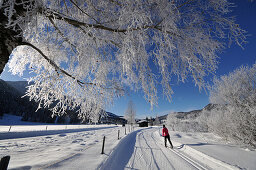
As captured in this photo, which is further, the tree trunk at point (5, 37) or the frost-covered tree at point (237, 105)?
the frost-covered tree at point (237, 105)

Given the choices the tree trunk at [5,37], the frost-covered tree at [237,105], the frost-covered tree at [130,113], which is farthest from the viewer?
the frost-covered tree at [130,113]

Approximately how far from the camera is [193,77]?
8.28 ft

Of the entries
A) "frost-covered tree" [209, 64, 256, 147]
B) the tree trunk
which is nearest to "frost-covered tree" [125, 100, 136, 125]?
"frost-covered tree" [209, 64, 256, 147]

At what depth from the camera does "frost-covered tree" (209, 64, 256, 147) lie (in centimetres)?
749

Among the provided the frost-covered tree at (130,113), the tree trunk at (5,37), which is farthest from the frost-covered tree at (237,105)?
the frost-covered tree at (130,113)

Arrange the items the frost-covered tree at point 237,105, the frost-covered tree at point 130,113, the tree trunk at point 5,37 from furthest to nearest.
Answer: the frost-covered tree at point 130,113, the frost-covered tree at point 237,105, the tree trunk at point 5,37

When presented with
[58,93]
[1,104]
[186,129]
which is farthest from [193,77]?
[1,104]

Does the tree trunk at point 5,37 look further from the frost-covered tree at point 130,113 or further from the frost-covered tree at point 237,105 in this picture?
the frost-covered tree at point 130,113

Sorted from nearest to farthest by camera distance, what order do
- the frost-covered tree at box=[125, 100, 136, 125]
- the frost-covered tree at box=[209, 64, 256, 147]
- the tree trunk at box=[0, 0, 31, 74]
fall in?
the tree trunk at box=[0, 0, 31, 74] < the frost-covered tree at box=[209, 64, 256, 147] < the frost-covered tree at box=[125, 100, 136, 125]

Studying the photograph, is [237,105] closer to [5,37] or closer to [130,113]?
[5,37]

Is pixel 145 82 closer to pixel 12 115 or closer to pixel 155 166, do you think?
pixel 155 166

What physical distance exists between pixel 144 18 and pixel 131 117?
4885 centimetres

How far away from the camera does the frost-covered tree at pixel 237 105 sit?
7.49 meters

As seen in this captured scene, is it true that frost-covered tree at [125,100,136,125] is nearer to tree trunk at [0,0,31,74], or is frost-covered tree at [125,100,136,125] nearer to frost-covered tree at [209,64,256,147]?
frost-covered tree at [209,64,256,147]
